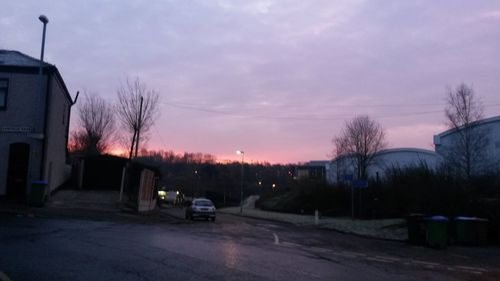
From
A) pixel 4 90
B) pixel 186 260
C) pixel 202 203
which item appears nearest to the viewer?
pixel 186 260

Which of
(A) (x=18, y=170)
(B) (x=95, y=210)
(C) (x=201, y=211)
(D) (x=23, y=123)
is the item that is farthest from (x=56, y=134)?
(C) (x=201, y=211)

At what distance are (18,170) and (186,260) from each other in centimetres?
2011

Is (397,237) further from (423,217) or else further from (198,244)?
(198,244)

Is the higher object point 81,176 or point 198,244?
point 81,176

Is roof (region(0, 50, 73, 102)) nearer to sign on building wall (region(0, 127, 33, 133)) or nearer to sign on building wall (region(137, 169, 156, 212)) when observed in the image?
sign on building wall (region(0, 127, 33, 133))

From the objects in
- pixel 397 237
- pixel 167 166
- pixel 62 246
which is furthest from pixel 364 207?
pixel 167 166

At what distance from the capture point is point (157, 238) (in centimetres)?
1650

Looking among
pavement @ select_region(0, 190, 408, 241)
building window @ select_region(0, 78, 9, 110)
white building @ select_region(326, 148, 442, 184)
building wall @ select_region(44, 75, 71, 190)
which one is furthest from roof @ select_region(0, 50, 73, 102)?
white building @ select_region(326, 148, 442, 184)

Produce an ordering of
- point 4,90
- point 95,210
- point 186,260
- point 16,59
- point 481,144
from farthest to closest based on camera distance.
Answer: point 481,144 → point 16,59 → point 4,90 → point 95,210 → point 186,260

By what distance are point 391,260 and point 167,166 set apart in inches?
4195

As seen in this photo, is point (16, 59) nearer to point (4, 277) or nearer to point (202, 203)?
point (202, 203)

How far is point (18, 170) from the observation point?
28359mm

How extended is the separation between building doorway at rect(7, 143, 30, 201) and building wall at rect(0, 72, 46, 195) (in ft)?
0.85

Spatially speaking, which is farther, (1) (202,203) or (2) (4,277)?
(1) (202,203)
